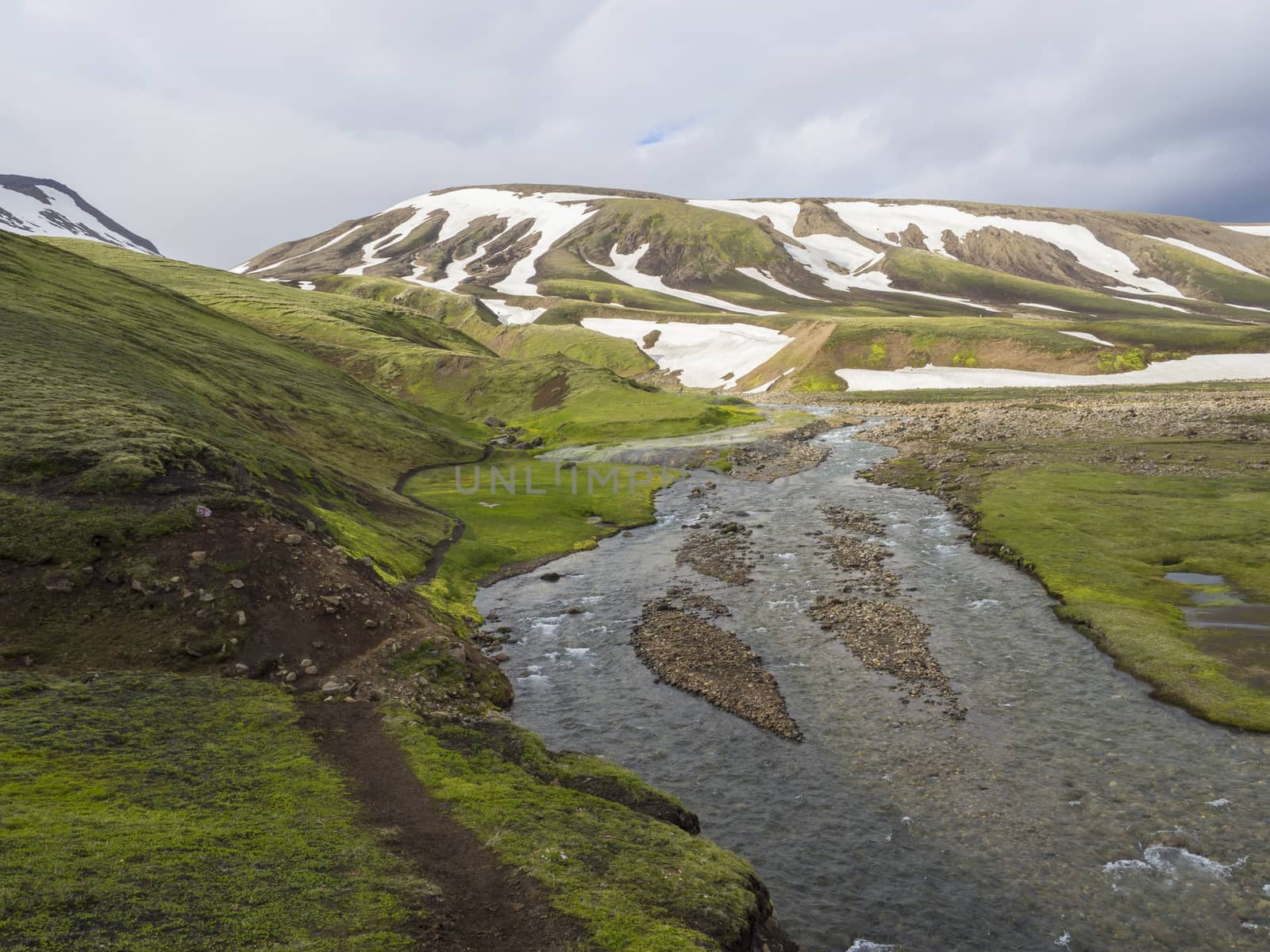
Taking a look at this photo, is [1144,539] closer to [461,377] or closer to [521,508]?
[521,508]

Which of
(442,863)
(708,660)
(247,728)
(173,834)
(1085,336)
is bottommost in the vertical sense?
(708,660)

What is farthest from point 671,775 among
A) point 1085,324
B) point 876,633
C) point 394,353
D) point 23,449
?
point 1085,324

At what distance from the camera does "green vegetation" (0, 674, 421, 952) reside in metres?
13.5

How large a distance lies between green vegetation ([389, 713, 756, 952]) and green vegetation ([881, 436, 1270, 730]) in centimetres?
2363

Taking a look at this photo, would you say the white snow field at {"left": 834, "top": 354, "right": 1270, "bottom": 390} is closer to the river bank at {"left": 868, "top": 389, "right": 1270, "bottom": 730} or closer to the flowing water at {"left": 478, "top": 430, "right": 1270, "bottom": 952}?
the river bank at {"left": 868, "top": 389, "right": 1270, "bottom": 730}

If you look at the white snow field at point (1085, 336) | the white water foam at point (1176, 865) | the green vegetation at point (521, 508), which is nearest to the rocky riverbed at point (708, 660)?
the white water foam at point (1176, 865)

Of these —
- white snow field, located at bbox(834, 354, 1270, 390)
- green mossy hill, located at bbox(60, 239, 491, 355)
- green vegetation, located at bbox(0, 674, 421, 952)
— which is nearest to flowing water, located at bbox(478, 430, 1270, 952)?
green vegetation, located at bbox(0, 674, 421, 952)

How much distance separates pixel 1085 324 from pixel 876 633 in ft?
660

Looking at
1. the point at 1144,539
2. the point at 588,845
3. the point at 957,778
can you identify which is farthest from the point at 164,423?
the point at 1144,539

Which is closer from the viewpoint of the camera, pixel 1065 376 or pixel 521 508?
pixel 521 508

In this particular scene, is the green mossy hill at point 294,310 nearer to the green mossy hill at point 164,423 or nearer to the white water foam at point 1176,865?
the green mossy hill at point 164,423

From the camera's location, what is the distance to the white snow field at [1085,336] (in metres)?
171

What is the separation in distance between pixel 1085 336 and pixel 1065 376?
110 ft

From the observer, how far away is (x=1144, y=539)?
4969 cm
